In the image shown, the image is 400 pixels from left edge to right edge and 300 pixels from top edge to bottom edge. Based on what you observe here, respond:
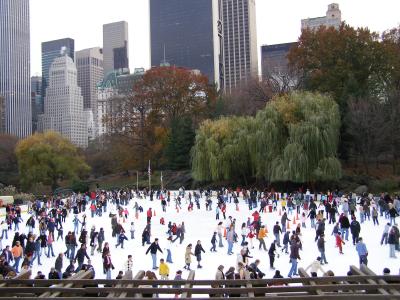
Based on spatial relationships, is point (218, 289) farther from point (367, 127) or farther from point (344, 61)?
point (344, 61)

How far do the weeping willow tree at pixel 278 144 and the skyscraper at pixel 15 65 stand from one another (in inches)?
5403

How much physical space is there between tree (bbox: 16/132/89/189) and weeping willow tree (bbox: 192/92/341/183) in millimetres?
22108

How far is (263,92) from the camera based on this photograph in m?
51.5

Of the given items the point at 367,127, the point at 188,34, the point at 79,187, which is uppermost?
the point at 188,34

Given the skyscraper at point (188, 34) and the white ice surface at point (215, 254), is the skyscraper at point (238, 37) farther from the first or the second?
the white ice surface at point (215, 254)

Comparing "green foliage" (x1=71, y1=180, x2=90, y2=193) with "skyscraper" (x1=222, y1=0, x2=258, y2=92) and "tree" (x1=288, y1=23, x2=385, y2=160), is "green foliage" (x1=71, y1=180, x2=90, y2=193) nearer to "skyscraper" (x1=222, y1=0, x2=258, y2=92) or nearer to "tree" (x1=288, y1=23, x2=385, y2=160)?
"tree" (x1=288, y1=23, x2=385, y2=160)

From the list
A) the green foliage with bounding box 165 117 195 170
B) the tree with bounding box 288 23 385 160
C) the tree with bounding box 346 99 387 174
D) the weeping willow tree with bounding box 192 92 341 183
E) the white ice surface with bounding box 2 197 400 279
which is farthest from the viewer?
the green foliage with bounding box 165 117 195 170

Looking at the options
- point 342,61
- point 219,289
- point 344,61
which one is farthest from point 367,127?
point 219,289

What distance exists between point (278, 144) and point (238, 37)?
165 m

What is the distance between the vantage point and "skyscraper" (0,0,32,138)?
163125 millimetres

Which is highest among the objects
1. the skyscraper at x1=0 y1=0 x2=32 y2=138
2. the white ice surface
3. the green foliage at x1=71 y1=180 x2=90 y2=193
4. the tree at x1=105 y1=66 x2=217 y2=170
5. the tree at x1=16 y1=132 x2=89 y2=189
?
the skyscraper at x1=0 y1=0 x2=32 y2=138

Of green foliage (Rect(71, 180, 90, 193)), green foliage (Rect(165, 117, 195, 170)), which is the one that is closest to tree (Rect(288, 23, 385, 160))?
green foliage (Rect(165, 117, 195, 170))

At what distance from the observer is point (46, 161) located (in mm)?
57312

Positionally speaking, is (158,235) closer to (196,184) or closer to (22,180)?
(196,184)
